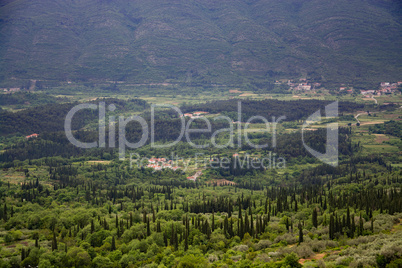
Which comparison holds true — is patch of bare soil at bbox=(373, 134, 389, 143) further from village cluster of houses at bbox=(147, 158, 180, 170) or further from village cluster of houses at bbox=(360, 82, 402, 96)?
village cluster of houses at bbox=(360, 82, 402, 96)

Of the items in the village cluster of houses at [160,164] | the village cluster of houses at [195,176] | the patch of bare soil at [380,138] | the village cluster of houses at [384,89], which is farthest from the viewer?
the village cluster of houses at [384,89]

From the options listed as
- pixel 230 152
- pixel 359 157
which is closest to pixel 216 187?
pixel 230 152

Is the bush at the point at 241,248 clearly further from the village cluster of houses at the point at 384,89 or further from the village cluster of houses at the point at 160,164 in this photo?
the village cluster of houses at the point at 384,89

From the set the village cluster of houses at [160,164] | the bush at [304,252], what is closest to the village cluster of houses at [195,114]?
the village cluster of houses at [160,164]

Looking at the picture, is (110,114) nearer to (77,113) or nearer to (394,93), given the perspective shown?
(77,113)

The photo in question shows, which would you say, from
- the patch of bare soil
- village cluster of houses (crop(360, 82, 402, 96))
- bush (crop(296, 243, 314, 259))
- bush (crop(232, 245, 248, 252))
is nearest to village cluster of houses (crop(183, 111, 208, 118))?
the patch of bare soil

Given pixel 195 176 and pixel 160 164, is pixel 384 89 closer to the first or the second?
pixel 195 176

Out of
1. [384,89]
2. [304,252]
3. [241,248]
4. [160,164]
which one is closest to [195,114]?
[160,164]
